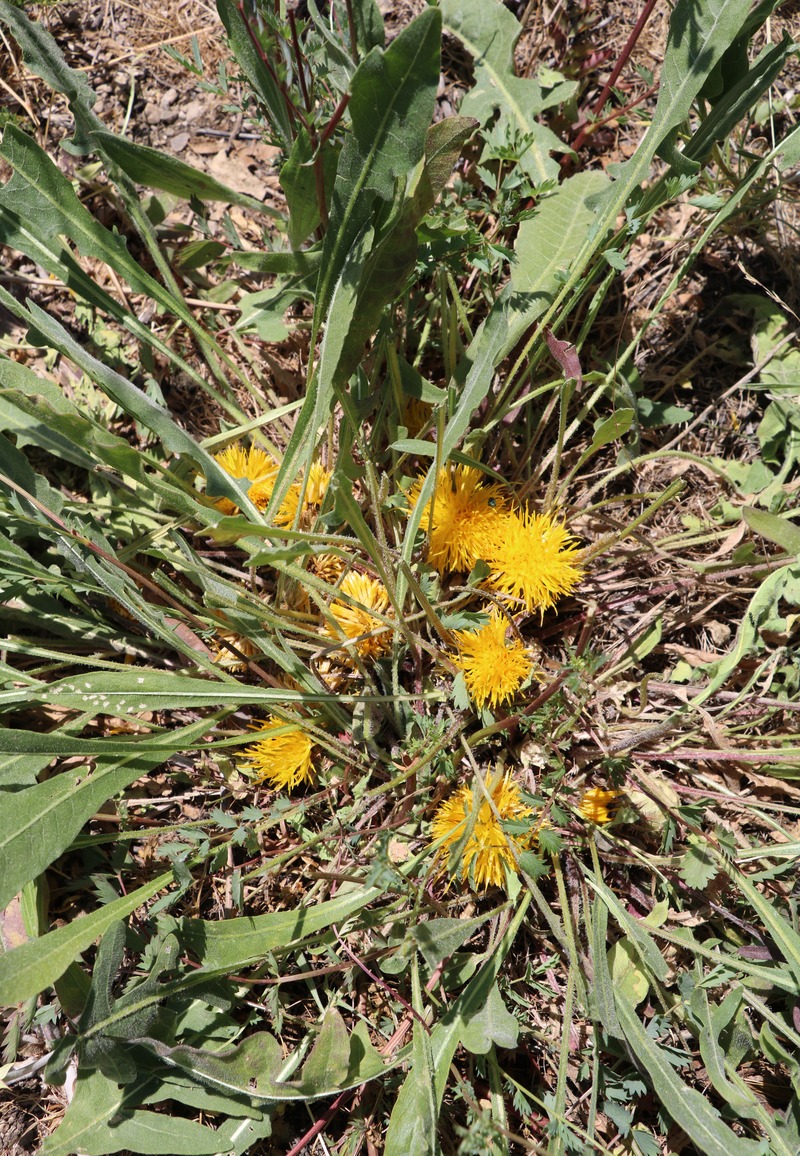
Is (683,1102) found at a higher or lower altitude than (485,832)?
lower

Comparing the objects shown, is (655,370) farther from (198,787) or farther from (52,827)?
(52,827)

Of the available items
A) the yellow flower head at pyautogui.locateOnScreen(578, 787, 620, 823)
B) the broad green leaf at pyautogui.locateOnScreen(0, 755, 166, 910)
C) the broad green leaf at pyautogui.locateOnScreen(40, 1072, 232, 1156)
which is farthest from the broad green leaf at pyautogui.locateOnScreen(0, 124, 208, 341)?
the broad green leaf at pyautogui.locateOnScreen(40, 1072, 232, 1156)

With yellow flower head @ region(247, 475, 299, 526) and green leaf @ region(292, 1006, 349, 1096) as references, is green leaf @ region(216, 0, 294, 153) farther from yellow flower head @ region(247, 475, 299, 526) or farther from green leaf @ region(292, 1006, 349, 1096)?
green leaf @ region(292, 1006, 349, 1096)

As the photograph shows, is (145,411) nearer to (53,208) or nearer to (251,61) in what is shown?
(53,208)

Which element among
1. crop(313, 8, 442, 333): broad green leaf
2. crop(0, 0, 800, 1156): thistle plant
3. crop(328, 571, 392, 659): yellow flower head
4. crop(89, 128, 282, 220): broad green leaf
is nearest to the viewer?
crop(313, 8, 442, 333): broad green leaf

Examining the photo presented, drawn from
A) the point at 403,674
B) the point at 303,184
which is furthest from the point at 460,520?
the point at 303,184

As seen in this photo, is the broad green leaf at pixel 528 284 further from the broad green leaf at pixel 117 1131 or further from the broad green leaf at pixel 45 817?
the broad green leaf at pixel 117 1131
